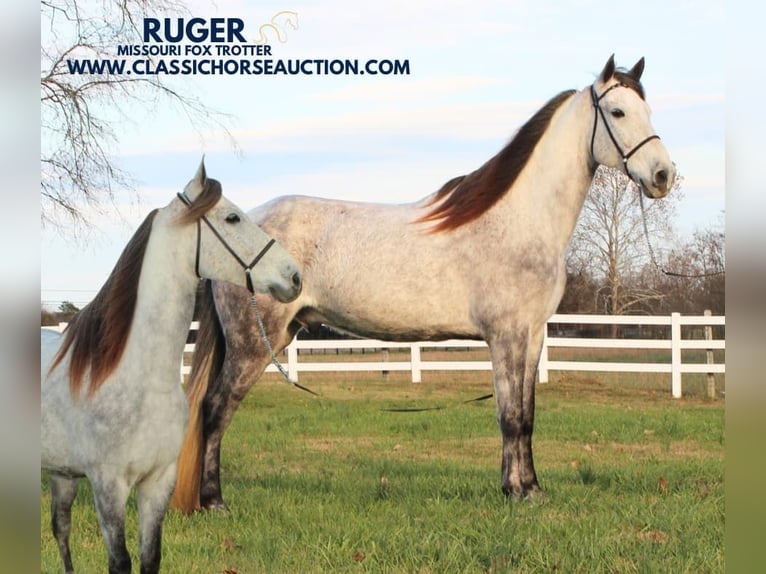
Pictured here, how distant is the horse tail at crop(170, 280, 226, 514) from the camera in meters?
5.41

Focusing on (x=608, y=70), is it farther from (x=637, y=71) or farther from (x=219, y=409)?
(x=219, y=409)

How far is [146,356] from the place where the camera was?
355 cm

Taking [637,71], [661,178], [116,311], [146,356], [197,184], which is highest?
[637,71]

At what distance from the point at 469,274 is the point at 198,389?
6.47 ft

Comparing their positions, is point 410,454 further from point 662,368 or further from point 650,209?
point 662,368

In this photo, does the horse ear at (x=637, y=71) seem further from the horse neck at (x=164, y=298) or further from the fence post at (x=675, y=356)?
the fence post at (x=675, y=356)

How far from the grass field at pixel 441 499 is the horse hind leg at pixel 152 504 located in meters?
0.84

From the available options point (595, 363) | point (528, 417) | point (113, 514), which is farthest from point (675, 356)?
point (113, 514)

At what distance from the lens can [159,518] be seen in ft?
11.9

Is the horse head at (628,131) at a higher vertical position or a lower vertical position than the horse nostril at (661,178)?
higher

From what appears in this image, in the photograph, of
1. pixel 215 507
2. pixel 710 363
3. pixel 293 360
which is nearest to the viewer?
pixel 215 507

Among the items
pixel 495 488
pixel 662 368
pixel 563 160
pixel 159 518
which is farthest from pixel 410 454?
pixel 662 368

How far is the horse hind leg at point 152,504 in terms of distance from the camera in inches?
141

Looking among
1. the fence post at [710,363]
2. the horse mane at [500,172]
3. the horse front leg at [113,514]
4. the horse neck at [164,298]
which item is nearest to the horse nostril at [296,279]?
the horse neck at [164,298]
